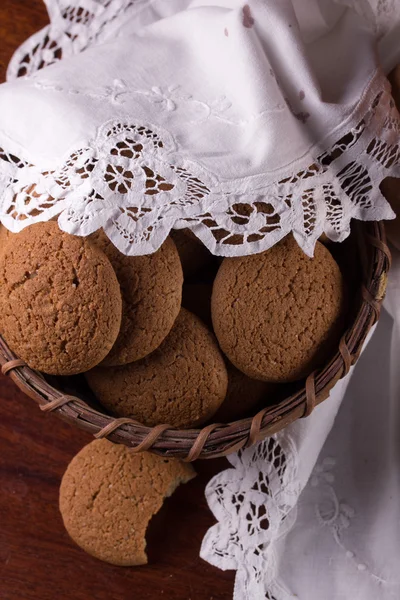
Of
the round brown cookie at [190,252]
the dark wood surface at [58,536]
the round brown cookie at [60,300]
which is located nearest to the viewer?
the round brown cookie at [60,300]

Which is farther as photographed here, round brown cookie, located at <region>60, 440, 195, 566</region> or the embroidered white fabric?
round brown cookie, located at <region>60, 440, 195, 566</region>

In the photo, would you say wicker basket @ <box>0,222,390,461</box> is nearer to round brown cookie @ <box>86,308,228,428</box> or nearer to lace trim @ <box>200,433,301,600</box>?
round brown cookie @ <box>86,308,228,428</box>

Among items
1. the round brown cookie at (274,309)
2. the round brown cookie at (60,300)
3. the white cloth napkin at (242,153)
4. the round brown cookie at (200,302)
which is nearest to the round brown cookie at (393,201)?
the white cloth napkin at (242,153)

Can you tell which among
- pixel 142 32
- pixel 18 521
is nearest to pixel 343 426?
pixel 18 521

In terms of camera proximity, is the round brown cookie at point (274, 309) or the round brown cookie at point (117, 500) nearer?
the round brown cookie at point (274, 309)

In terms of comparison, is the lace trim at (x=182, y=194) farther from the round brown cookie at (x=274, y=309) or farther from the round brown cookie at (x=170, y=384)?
the round brown cookie at (x=170, y=384)

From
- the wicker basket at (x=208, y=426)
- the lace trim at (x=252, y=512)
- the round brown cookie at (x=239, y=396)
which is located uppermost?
the wicker basket at (x=208, y=426)

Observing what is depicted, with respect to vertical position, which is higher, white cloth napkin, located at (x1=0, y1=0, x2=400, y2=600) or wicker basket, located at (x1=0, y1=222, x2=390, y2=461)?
white cloth napkin, located at (x1=0, y1=0, x2=400, y2=600)

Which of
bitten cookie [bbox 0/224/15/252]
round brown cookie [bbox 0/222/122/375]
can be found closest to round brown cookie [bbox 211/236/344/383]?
round brown cookie [bbox 0/222/122/375]

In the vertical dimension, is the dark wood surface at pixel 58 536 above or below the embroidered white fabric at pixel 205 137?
below
